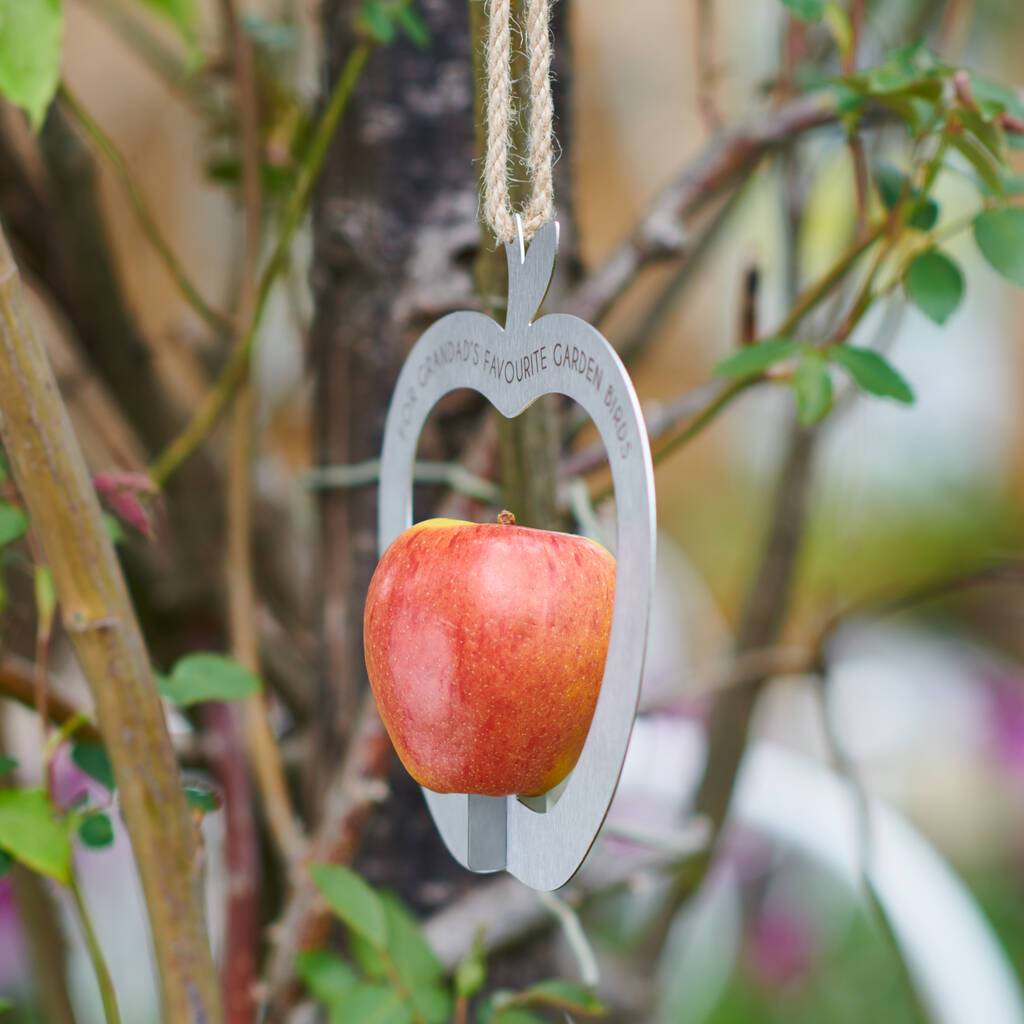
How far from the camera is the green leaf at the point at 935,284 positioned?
0.39 metres

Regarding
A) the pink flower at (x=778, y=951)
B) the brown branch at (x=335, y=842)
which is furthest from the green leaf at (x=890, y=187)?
the pink flower at (x=778, y=951)

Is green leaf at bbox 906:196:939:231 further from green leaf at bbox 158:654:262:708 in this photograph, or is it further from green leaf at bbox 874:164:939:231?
green leaf at bbox 158:654:262:708

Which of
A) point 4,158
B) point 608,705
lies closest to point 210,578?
point 4,158

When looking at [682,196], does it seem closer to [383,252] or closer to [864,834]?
[383,252]

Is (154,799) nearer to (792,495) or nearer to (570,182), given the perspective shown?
(570,182)

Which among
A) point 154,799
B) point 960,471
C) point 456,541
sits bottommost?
point 960,471

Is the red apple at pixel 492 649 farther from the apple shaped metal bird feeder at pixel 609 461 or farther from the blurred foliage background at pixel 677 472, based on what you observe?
the blurred foliage background at pixel 677 472

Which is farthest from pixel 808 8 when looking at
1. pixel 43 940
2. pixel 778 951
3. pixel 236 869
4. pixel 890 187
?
pixel 778 951

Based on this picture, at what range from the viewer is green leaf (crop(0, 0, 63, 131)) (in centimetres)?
34

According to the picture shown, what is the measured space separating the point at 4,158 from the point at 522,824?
0.56 metres

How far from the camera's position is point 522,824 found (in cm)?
30

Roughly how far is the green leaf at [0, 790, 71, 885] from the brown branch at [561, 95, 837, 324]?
29 centimetres

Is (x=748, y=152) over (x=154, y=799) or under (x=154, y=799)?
over

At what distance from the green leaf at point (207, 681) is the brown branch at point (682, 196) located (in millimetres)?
212
